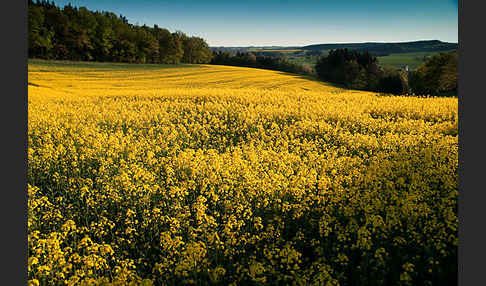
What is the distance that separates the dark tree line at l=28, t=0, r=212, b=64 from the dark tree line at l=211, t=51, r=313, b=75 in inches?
751

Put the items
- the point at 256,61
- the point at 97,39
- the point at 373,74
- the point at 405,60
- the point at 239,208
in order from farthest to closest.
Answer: the point at 256,61 < the point at 373,74 < the point at 405,60 < the point at 97,39 < the point at 239,208

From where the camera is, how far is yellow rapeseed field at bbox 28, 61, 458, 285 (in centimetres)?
386

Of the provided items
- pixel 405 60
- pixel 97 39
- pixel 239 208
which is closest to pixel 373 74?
pixel 405 60

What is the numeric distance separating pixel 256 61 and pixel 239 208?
201ft

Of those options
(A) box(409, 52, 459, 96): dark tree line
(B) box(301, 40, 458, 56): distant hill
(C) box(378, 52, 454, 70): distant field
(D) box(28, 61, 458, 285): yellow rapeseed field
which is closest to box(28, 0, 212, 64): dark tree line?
(B) box(301, 40, 458, 56): distant hill

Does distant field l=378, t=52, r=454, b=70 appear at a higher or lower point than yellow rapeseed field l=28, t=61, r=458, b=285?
higher

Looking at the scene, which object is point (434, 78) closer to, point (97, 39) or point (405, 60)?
point (405, 60)

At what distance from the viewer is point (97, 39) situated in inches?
1529

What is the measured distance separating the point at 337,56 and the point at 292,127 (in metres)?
42.1

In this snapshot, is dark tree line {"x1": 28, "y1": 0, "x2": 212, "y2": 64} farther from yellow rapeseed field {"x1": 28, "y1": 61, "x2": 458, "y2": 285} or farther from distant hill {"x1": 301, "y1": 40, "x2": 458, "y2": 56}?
yellow rapeseed field {"x1": 28, "y1": 61, "x2": 458, "y2": 285}

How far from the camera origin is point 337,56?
161 ft

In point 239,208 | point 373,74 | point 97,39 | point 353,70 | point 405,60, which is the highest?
point 97,39

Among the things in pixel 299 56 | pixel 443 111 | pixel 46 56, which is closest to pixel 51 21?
pixel 46 56

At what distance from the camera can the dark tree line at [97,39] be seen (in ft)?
113
